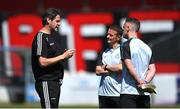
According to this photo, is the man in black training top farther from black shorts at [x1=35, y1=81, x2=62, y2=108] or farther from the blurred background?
the blurred background

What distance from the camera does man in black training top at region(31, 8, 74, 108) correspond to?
880 centimetres

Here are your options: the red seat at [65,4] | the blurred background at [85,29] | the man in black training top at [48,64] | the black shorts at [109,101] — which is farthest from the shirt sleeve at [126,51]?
the red seat at [65,4]

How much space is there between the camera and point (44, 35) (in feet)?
29.2

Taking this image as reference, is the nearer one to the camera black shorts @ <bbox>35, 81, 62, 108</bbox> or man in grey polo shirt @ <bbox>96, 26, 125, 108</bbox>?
black shorts @ <bbox>35, 81, 62, 108</bbox>

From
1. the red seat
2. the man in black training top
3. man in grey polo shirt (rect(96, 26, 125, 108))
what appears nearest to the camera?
the man in black training top

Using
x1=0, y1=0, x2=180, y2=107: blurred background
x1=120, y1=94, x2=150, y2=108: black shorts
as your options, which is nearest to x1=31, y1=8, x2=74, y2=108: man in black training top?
x1=120, y1=94, x2=150, y2=108: black shorts

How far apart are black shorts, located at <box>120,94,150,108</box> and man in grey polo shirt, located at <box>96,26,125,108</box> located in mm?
954

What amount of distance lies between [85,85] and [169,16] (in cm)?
658

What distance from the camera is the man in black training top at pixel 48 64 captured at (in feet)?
28.9

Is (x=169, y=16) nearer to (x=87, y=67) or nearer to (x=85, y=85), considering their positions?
(x=87, y=67)

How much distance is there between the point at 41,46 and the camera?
347 inches

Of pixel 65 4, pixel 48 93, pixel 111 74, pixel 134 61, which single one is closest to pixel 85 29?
pixel 65 4

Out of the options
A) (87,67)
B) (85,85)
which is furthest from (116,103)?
(87,67)

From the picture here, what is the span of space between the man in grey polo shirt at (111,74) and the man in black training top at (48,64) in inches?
49.0
